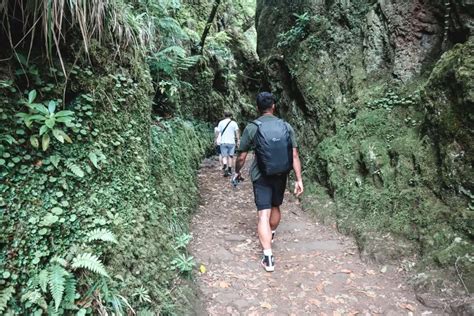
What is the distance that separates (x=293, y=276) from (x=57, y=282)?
3.02m

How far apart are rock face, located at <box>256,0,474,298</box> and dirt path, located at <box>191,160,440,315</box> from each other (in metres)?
0.46

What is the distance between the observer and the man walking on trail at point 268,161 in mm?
4766

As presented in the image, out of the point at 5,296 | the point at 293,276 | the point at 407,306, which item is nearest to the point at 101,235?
the point at 5,296

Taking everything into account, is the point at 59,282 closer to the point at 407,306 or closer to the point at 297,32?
the point at 407,306

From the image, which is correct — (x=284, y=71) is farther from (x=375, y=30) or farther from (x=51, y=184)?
(x=51, y=184)

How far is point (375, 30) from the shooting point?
23.5 feet

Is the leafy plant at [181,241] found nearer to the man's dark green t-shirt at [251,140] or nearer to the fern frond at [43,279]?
the man's dark green t-shirt at [251,140]

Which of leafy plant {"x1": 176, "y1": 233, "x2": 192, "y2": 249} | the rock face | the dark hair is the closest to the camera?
the rock face

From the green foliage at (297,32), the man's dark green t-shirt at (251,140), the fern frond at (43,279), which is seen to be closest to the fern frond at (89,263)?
the fern frond at (43,279)

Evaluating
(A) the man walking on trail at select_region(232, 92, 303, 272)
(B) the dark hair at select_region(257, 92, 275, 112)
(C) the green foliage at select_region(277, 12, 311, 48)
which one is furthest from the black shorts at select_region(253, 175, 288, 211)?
(C) the green foliage at select_region(277, 12, 311, 48)

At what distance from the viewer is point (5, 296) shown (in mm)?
2502

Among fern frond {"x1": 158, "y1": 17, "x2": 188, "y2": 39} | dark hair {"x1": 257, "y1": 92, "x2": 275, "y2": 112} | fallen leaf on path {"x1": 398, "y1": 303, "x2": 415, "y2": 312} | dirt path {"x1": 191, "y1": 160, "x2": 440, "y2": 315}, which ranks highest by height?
fern frond {"x1": 158, "y1": 17, "x2": 188, "y2": 39}

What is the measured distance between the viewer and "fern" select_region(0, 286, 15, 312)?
2.46 metres

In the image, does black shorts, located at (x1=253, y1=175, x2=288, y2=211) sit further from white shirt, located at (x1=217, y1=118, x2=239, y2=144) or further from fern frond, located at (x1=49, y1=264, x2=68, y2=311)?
white shirt, located at (x1=217, y1=118, x2=239, y2=144)
